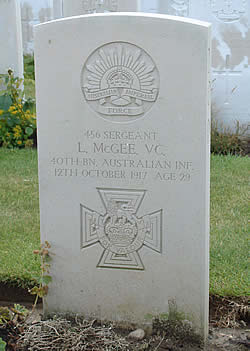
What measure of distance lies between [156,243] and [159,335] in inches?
18.7

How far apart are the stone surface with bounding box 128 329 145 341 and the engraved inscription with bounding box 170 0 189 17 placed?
5.11 meters

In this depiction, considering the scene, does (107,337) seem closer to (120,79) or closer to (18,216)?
(120,79)

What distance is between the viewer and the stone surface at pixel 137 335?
Answer: 2980 millimetres

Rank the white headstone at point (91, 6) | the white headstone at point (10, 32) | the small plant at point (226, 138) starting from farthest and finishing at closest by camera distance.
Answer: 1. the white headstone at point (10, 32)
2. the small plant at point (226, 138)
3. the white headstone at point (91, 6)

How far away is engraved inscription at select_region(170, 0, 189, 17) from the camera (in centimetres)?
723

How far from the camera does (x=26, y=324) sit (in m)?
3.13

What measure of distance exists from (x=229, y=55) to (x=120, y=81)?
4.53m

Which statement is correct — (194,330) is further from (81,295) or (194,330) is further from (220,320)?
(81,295)

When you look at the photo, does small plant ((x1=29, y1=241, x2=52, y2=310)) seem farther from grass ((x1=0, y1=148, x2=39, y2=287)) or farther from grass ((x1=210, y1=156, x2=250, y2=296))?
grass ((x1=210, y1=156, x2=250, y2=296))

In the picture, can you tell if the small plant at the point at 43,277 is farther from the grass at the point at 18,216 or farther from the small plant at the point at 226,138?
the small plant at the point at 226,138

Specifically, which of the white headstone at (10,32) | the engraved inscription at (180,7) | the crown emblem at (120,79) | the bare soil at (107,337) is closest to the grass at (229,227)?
the bare soil at (107,337)

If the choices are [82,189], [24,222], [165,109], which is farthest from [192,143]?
[24,222]

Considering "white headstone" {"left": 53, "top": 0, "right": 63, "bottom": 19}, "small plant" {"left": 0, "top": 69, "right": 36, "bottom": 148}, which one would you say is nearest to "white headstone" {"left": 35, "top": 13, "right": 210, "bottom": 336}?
"small plant" {"left": 0, "top": 69, "right": 36, "bottom": 148}

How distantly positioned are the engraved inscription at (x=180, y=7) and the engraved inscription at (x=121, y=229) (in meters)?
4.82
